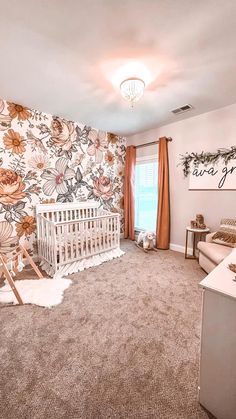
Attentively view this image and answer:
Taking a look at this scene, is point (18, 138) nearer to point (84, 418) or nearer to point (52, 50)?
point (52, 50)

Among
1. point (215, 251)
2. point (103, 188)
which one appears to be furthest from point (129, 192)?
point (215, 251)

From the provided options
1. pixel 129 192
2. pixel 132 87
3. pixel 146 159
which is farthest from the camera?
pixel 129 192

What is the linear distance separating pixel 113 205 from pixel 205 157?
2.09 meters

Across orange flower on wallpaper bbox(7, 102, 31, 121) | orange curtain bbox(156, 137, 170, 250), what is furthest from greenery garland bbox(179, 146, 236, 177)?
orange flower on wallpaper bbox(7, 102, 31, 121)

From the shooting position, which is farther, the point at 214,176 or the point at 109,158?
the point at 109,158

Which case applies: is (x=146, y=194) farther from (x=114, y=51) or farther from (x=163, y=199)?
(x=114, y=51)

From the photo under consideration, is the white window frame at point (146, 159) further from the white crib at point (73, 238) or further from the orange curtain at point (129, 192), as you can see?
the white crib at point (73, 238)

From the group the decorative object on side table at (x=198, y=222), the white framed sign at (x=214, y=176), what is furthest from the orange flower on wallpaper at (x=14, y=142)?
the decorative object on side table at (x=198, y=222)

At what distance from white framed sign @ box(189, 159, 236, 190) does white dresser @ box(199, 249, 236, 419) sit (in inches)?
87.1

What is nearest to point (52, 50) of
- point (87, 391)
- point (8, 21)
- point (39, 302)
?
point (8, 21)

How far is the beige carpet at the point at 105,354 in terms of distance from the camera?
1015 millimetres

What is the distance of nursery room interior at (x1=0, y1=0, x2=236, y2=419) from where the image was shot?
107cm

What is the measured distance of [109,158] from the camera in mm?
4004

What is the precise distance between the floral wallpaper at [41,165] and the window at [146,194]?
2.40ft
